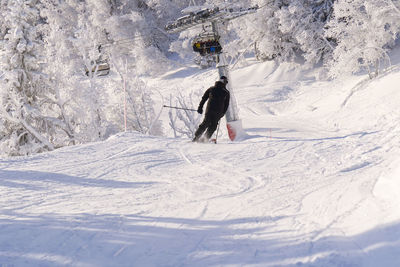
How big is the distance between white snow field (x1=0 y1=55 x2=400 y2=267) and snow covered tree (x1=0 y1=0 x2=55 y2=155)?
11.0 meters

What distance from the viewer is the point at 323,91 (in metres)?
21.5

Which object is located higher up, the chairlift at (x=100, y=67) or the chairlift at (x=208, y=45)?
the chairlift at (x=100, y=67)

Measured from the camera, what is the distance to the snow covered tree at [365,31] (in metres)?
17.3

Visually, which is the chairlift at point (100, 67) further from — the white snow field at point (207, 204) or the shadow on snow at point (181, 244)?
the shadow on snow at point (181, 244)

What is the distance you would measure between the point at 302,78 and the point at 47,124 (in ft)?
58.3

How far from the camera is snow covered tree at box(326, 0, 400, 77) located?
17281 mm

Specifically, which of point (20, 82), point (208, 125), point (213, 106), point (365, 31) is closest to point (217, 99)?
point (213, 106)

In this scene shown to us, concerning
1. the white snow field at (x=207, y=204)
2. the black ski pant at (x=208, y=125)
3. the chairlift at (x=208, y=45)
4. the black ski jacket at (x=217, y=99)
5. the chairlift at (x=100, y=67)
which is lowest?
the white snow field at (x=207, y=204)

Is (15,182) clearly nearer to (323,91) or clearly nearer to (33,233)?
(33,233)

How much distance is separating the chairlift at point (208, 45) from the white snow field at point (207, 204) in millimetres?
3706

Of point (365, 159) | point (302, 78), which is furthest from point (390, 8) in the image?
point (365, 159)

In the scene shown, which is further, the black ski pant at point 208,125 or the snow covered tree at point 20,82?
the snow covered tree at point 20,82

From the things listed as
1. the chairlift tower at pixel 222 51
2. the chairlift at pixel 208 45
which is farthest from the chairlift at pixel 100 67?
the chairlift at pixel 208 45

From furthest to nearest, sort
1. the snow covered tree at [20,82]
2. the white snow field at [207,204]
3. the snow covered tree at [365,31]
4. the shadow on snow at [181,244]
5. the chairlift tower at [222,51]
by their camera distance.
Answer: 1. the snow covered tree at [365,31]
2. the snow covered tree at [20,82]
3. the chairlift tower at [222,51]
4. the white snow field at [207,204]
5. the shadow on snow at [181,244]
